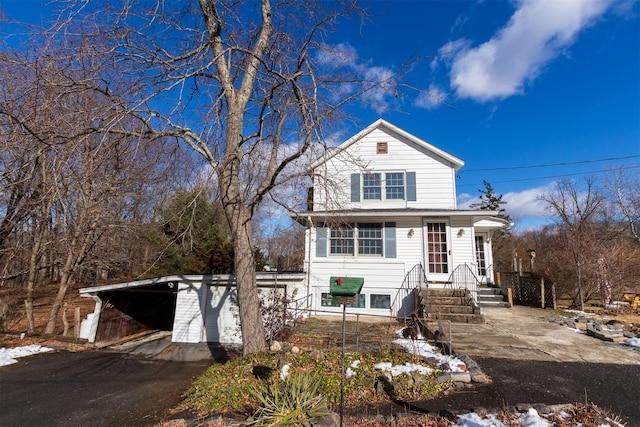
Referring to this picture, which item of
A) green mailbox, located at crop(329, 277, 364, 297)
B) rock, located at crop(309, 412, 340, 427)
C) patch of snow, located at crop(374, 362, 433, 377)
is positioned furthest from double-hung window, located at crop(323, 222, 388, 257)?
rock, located at crop(309, 412, 340, 427)

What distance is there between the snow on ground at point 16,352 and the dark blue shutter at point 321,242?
35.1ft

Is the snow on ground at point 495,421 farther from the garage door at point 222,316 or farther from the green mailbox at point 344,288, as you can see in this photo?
the garage door at point 222,316

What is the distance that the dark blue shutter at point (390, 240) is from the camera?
12562mm

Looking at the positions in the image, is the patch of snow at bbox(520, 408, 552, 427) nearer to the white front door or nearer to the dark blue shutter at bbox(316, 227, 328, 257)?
the white front door

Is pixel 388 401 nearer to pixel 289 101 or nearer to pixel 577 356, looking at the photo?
pixel 577 356

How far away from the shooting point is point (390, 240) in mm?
12664

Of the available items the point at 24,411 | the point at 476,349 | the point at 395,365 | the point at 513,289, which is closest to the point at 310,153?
the point at 395,365

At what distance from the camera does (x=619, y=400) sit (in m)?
4.57

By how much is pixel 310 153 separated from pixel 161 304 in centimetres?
1409

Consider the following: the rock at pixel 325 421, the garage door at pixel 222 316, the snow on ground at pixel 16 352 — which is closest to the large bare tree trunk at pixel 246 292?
the rock at pixel 325 421

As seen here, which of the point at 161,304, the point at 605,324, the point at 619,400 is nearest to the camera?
the point at 619,400

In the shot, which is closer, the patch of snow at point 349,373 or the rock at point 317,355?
the patch of snow at point 349,373

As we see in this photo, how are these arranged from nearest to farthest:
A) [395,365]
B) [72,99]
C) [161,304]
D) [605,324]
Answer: [395,365]
[72,99]
[605,324]
[161,304]

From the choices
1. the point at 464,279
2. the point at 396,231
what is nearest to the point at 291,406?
the point at 396,231
